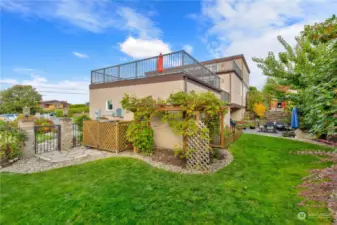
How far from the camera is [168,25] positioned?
10070mm

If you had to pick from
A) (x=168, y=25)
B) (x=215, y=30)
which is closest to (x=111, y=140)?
(x=168, y=25)

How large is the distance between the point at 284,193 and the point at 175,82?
229 inches

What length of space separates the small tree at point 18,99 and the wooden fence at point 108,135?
120ft

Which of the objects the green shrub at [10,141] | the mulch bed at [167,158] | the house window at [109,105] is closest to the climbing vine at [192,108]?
the mulch bed at [167,158]

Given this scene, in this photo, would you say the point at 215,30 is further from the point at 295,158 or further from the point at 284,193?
the point at 284,193

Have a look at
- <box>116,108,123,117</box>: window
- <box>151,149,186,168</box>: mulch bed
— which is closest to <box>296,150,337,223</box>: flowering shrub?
<box>151,149,186,168</box>: mulch bed

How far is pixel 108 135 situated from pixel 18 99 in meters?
43.9

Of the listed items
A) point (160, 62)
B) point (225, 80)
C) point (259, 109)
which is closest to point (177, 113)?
point (160, 62)

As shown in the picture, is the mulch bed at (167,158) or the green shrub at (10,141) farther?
the mulch bed at (167,158)

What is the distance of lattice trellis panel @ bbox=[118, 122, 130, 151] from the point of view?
24.0ft

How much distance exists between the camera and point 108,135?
7.42m

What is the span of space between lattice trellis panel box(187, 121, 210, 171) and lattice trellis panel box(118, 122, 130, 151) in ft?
12.4

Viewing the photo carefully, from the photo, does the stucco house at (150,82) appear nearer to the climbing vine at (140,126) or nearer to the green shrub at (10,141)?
the climbing vine at (140,126)

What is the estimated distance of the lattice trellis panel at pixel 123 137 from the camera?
7304 mm
